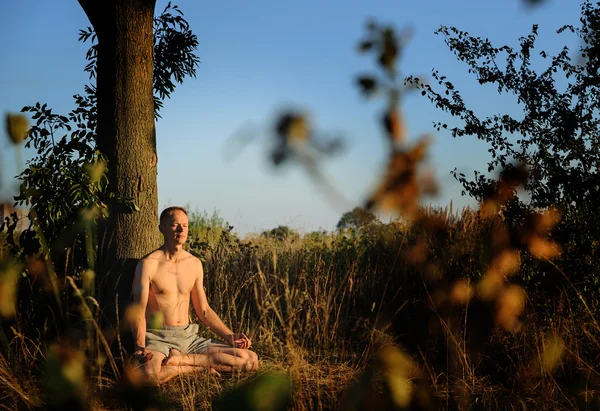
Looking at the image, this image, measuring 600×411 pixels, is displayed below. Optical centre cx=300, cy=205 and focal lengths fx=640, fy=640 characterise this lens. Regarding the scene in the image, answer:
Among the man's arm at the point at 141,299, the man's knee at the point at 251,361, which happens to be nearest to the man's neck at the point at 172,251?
the man's arm at the point at 141,299

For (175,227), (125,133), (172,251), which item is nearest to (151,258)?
(172,251)

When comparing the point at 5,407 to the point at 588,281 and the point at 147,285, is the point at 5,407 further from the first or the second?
the point at 588,281

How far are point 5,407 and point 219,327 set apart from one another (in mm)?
1714

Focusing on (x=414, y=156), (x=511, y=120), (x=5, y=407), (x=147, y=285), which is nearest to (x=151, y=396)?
(x=414, y=156)

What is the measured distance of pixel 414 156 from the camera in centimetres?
67

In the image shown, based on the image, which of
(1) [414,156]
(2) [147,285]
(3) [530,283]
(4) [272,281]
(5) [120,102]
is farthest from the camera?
(4) [272,281]

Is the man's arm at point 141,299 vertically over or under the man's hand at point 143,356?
over

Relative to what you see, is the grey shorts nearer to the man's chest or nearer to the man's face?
the man's chest

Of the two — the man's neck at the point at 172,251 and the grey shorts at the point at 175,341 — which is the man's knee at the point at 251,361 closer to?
the grey shorts at the point at 175,341

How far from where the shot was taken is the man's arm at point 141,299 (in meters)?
4.49

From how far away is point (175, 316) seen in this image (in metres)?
4.86

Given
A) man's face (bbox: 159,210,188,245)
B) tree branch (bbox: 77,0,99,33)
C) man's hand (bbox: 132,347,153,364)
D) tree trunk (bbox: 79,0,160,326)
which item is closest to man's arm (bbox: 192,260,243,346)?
man's face (bbox: 159,210,188,245)

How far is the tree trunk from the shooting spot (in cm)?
536

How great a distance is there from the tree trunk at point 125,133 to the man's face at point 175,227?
2.15ft
